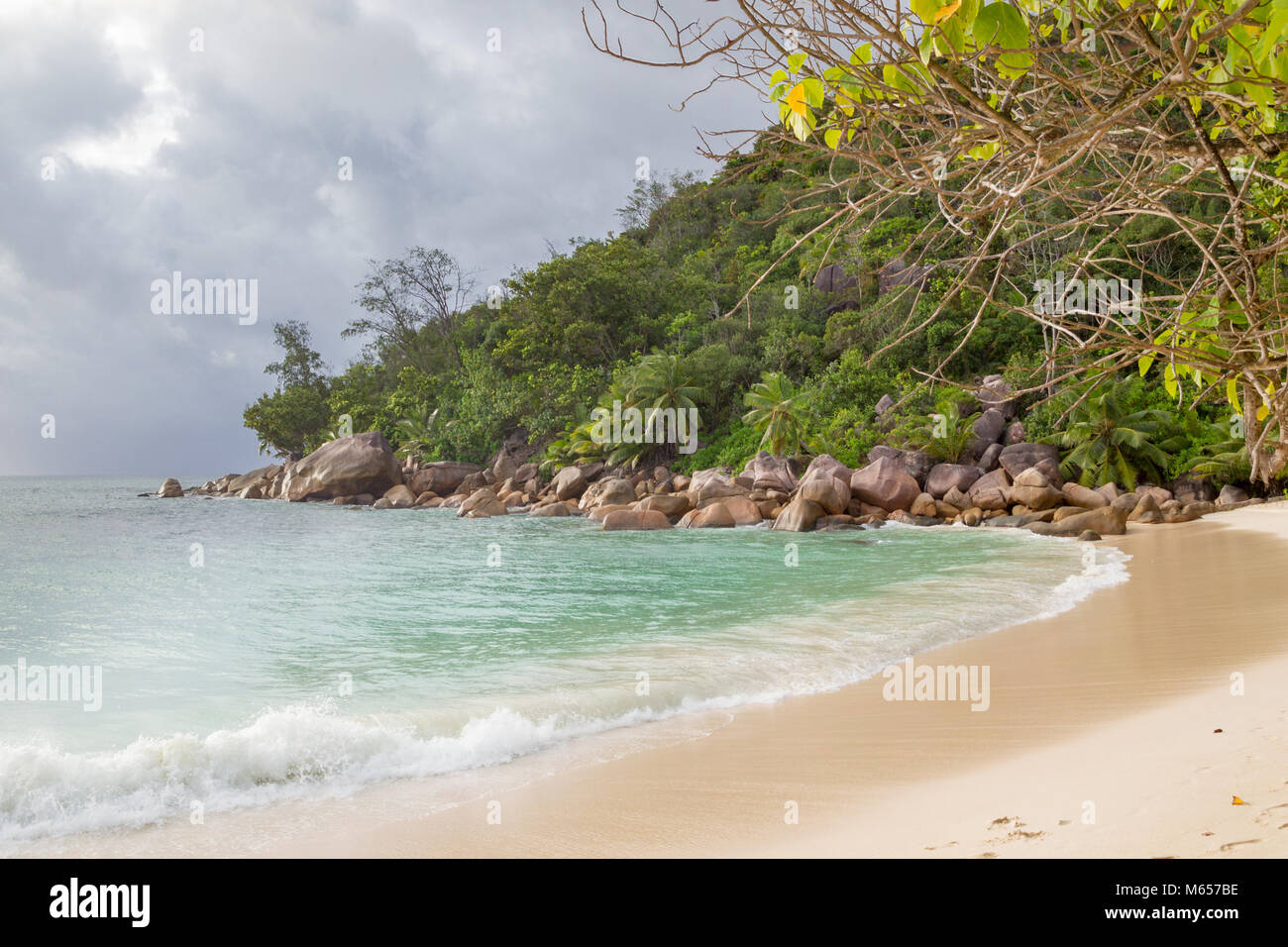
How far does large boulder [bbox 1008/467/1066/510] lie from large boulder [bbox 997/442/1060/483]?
38.2 inches

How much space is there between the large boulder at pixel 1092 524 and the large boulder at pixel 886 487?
420 cm

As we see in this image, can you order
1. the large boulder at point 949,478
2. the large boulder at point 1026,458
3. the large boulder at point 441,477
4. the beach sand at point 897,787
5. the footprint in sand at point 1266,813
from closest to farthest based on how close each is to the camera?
1. the footprint in sand at point 1266,813
2. the beach sand at point 897,787
3. the large boulder at point 1026,458
4. the large boulder at point 949,478
5. the large boulder at point 441,477

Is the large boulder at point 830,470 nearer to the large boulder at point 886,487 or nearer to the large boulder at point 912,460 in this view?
the large boulder at point 886,487

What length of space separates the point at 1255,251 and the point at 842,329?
28.9m

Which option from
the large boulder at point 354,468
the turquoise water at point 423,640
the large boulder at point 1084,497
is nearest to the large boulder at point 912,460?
the turquoise water at point 423,640

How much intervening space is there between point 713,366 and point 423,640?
23213 mm

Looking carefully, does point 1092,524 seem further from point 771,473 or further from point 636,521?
point 636,521

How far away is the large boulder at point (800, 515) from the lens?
2016 centimetres

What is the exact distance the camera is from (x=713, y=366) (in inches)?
1214

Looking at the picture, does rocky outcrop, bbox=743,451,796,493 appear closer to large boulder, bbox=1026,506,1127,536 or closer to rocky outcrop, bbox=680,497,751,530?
rocky outcrop, bbox=680,497,751,530

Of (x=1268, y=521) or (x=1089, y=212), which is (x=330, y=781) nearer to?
(x=1089, y=212)

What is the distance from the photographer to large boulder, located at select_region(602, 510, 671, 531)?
21.8 m

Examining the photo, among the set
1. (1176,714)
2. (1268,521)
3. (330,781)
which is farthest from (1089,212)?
(1268,521)

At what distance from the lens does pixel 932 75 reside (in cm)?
190
